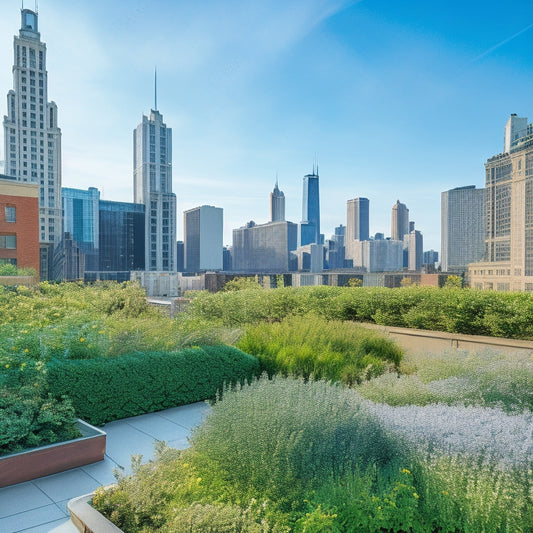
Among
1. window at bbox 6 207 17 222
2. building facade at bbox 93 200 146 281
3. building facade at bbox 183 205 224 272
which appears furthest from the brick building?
building facade at bbox 93 200 146 281

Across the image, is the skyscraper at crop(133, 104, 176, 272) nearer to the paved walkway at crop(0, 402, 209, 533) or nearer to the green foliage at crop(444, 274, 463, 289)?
the green foliage at crop(444, 274, 463, 289)

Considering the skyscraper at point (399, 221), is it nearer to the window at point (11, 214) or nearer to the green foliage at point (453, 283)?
the window at point (11, 214)

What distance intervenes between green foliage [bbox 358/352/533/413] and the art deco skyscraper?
269 ft

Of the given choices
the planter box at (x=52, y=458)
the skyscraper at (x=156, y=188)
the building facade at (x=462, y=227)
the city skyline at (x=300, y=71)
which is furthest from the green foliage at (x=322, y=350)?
the skyscraper at (x=156, y=188)

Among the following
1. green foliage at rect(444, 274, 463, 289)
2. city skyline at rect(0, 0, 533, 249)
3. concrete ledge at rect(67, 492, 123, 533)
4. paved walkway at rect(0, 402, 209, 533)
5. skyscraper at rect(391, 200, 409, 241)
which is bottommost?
paved walkway at rect(0, 402, 209, 533)

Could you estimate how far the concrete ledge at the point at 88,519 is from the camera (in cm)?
215

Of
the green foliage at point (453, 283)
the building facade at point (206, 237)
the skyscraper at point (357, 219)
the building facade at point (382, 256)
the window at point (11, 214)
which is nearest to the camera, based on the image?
the green foliage at point (453, 283)

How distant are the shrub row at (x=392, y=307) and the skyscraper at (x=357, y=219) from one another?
3424 inches

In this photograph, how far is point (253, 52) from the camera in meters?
11.0

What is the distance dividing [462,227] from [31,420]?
42.0 meters

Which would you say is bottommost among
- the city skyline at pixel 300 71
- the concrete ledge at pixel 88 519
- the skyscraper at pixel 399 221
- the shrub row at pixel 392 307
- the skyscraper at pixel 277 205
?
the concrete ledge at pixel 88 519

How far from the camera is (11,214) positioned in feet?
86.2

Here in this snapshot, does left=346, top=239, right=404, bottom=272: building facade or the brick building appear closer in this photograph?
the brick building

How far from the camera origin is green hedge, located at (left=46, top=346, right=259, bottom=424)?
4012 millimetres
